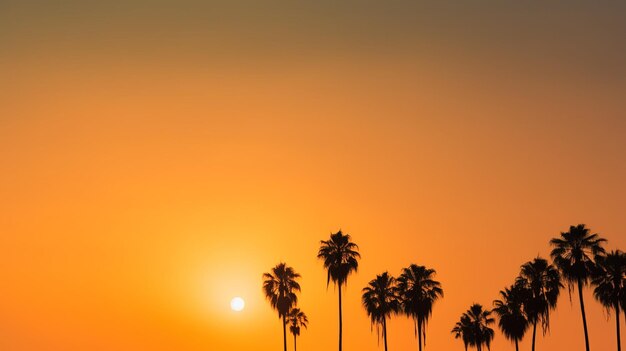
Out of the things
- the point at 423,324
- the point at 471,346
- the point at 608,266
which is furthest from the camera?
the point at 471,346

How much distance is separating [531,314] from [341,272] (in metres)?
22.7

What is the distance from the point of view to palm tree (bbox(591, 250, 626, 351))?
83.1 meters

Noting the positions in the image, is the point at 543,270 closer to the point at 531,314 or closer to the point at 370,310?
the point at 531,314

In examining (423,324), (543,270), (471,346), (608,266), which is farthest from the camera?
(471,346)

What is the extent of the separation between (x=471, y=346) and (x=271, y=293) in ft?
111

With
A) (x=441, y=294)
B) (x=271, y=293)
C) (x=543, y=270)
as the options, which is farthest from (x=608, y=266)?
(x=271, y=293)

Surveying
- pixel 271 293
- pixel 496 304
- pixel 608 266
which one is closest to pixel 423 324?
pixel 496 304

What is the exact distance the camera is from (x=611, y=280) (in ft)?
276

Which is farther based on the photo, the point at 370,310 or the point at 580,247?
the point at 370,310

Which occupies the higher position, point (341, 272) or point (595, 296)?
point (341, 272)

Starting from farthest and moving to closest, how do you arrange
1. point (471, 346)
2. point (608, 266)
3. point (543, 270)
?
1. point (471, 346)
2. point (543, 270)
3. point (608, 266)

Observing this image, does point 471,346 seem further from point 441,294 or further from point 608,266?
point 608,266

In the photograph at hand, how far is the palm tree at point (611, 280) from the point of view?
8306cm

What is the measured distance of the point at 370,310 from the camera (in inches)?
4281
